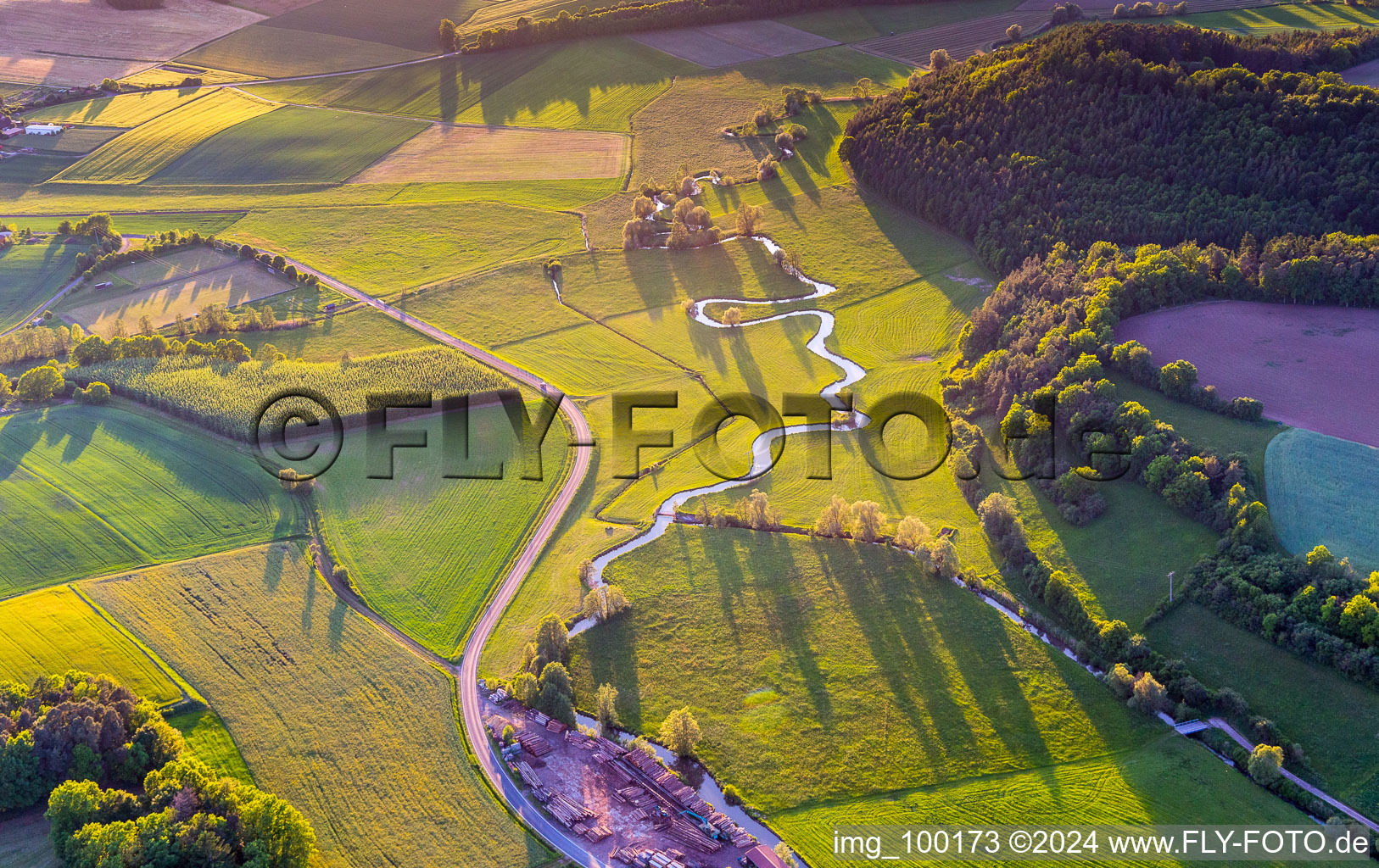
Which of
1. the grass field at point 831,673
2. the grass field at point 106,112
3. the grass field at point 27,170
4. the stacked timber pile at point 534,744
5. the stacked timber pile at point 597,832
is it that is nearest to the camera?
the stacked timber pile at point 597,832

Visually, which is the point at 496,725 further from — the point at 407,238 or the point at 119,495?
the point at 407,238

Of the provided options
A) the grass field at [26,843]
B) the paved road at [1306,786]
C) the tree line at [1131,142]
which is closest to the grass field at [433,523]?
the grass field at [26,843]

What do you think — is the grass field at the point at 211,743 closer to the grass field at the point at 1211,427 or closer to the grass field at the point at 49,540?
the grass field at the point at 49,540

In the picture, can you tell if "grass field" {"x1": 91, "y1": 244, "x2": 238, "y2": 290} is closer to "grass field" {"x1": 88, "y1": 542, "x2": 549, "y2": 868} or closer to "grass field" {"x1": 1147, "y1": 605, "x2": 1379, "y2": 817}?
"grass field" {"x1": 88, "y1": 542, "x2": 549, "y2": 868}

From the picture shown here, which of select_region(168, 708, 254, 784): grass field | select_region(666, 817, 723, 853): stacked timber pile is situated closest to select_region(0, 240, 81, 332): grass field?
select_region(168, 708, 254, 784): grass field

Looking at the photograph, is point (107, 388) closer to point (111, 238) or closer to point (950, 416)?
point (111, 238)

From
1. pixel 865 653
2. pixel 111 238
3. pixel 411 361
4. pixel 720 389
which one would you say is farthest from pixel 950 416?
pixel 111 238
